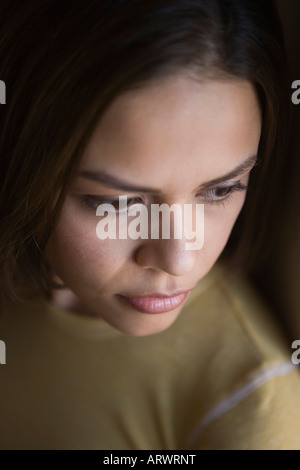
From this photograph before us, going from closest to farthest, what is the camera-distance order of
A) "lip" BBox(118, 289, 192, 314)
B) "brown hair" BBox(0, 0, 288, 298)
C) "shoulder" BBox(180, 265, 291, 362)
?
"brown hair" BBox(0, 0, 288, 298) → "lip" BBox(118, 289, 192, 314) → "shoulder" BBox(180, 265, 291, 362)

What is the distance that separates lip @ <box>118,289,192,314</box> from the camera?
71cm

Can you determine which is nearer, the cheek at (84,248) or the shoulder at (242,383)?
the cheek at (84,248)

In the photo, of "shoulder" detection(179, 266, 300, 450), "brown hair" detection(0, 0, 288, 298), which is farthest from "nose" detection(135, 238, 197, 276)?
"shoulder" detection(179, 266, 300, 450)

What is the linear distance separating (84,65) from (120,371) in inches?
18.4

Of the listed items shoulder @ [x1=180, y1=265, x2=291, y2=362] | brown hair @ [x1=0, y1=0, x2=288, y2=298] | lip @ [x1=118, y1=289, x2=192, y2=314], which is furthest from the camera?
shoulder @ [x1=180, y1=265, x2=291, y2=362]

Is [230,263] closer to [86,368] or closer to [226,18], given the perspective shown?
[86,368]

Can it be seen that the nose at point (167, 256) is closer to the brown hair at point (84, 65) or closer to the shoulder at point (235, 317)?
the brown hair at point (84, 65)

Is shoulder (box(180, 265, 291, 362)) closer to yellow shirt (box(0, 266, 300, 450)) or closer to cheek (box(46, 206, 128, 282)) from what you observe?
yellow shirt (box(0, 266, 300, 450))

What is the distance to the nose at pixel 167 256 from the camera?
2.07 feet

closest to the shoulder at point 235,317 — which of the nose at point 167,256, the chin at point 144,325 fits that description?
the chin at point 144,325

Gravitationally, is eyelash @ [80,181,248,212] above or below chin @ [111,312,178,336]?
above

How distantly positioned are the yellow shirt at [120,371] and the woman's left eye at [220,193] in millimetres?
245

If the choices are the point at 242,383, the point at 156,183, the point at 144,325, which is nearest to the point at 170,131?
the point at 156,183

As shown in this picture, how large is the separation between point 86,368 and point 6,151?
0.36m
